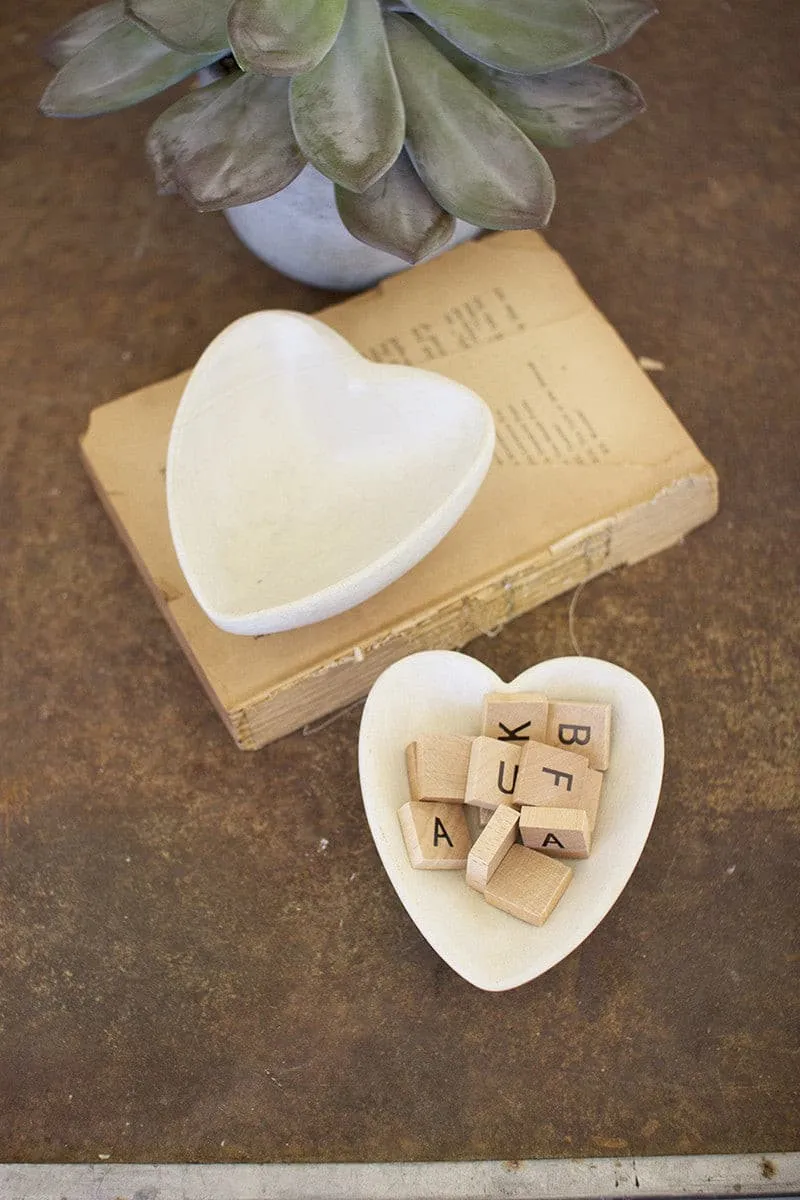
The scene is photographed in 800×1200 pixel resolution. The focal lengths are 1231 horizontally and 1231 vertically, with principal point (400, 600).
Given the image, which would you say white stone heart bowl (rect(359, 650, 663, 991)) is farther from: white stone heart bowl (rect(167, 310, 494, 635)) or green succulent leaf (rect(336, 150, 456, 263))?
green succulent leaf (rect(336, 150, 456, 263))

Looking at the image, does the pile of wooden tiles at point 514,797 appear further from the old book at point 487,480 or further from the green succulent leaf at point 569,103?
the green succulent leaf at point 569,103

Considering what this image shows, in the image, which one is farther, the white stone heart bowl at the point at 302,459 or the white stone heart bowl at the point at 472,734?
the white stone heart bowl at the point at 302,459

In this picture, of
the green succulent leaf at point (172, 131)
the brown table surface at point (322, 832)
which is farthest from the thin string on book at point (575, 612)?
the green succulent leaf at point (172, 131)

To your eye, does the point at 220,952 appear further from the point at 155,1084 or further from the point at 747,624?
the point at 747,624

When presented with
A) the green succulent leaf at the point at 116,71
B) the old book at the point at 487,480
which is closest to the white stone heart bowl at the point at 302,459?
the old book at the point at 487,480

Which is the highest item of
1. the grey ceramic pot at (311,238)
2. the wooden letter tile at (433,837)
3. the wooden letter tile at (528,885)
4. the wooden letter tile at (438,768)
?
the grey ceramic pot at (311,238)

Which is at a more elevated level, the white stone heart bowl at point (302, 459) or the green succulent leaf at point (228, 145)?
the green succulent leaf at point (228, 145)

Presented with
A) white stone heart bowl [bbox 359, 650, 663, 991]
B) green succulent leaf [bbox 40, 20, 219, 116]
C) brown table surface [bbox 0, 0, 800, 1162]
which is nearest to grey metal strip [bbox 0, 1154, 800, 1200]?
brown table surface [bbox 0, 0, 800, 1162]

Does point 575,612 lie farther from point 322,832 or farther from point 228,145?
point 228,145
